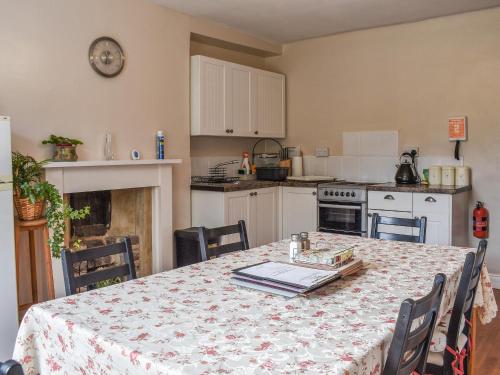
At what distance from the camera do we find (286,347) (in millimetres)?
1235

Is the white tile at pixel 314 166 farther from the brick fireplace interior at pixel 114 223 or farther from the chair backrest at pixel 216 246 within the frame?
the chair backrest at pixel 216 246

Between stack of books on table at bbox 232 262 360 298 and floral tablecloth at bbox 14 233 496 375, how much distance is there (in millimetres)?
38

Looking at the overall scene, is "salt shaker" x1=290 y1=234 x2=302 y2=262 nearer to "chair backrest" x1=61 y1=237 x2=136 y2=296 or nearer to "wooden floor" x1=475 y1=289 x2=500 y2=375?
"chair backrest" x1=61 y1=237 x2=136 y2=296

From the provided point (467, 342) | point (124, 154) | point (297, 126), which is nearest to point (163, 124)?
point (124, 154)

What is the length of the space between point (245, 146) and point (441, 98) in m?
2.22

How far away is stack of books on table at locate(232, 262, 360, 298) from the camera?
165 cm

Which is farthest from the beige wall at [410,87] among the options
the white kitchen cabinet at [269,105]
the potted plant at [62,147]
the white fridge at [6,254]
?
the white fridge at [6,254]

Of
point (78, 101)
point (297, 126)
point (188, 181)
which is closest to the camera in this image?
point (78, 101)

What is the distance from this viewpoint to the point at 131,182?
3822 millimetres

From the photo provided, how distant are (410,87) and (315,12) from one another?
4.16 ft

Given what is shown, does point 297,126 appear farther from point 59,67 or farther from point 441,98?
point 59,67

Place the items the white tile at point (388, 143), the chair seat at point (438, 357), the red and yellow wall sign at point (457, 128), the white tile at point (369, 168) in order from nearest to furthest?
the chair seat at point (438, 357)
the red and yellow wall sign at point (457, 128)
the white tile at point (388, 143)
the white tile at point (369, 168)

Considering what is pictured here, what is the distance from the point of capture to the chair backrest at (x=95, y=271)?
177 cm

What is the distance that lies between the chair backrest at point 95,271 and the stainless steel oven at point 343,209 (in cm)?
285
